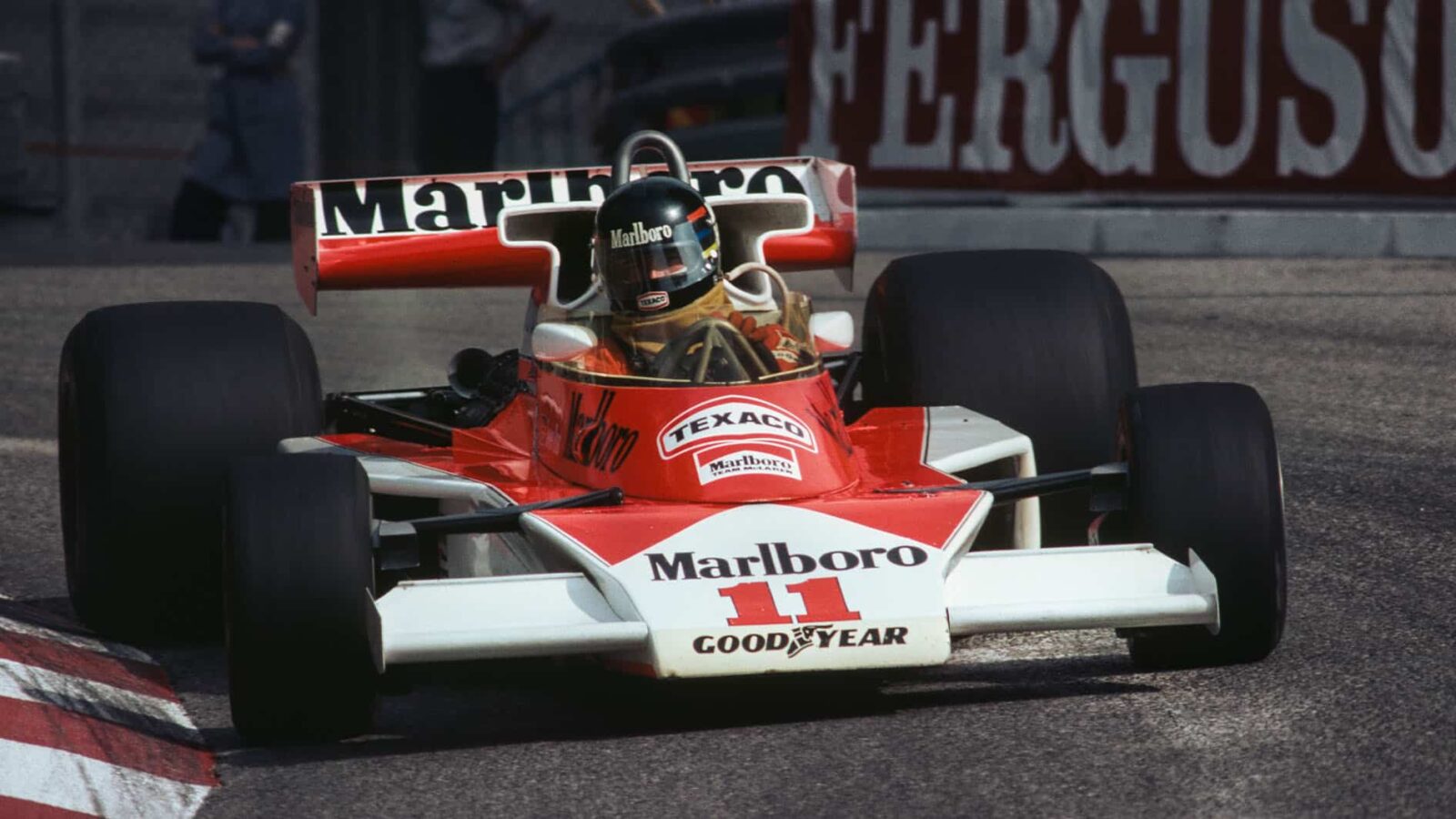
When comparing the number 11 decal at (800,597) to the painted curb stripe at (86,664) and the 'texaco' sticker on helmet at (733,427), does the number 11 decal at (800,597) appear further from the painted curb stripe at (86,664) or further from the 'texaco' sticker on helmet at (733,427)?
Result: the painted curb stripe at (86,664)

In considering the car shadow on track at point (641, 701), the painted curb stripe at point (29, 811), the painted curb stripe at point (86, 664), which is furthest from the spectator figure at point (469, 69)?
the painted curb stripe at point (29, 811)

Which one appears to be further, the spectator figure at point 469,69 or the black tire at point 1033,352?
the spectator figure at point 469,69

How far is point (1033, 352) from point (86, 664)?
2.49 meters

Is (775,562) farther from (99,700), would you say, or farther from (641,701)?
(99,700)

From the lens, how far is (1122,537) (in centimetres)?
558

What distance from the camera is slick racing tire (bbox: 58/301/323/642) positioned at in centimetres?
608

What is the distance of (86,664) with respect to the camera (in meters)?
5.82

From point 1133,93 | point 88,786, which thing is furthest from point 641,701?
point 1133,93

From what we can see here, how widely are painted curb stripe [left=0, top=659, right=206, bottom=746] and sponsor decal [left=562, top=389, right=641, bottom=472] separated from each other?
41.2 inches

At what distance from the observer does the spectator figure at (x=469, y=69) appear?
50.9 ft

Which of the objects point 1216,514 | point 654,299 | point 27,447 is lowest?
point 27,447

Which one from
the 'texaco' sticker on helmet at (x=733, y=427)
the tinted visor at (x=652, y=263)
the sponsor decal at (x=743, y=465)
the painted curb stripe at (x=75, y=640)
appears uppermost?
the tinted visor at (x=652, y=263)

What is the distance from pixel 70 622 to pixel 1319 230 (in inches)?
344

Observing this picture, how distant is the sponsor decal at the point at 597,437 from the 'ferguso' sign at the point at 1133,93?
8343 millimetres
